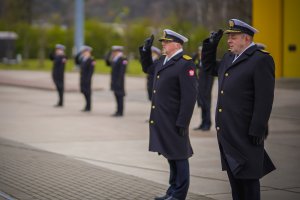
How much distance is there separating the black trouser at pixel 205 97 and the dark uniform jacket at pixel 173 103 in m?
7.91

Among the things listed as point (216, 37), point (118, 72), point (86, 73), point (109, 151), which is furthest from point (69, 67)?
point (216, 37)

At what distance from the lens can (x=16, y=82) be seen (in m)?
32.8

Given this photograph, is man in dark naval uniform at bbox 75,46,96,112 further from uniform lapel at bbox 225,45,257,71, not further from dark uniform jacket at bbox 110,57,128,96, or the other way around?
uniform lapel at bbox 225,45,257,71

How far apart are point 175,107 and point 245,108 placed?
1.44 meters

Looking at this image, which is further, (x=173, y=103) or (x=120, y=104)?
(x=120, y=104)

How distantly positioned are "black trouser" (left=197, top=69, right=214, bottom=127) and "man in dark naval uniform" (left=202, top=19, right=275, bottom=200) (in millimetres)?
9114

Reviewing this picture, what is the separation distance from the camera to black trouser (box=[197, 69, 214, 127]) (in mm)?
16188

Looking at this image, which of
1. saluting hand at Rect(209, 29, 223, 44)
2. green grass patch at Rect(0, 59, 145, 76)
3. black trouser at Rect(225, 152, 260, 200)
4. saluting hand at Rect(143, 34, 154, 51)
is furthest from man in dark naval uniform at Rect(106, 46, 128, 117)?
green grass patch at Rect(0, 59, 145, 76)

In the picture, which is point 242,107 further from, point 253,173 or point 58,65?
point 58,65

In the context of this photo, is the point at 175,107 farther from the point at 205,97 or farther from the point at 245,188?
the point at 205,97

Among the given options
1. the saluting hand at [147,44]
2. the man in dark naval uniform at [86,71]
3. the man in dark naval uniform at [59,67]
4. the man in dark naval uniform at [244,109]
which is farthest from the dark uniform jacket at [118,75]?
the man in dark naval uniform at [244,109]

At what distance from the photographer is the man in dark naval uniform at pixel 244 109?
22.1ft

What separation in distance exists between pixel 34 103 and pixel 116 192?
14.7 metres

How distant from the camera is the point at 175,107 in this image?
8188mm
